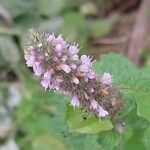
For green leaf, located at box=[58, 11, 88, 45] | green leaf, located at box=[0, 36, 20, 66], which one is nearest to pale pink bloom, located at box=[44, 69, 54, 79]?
green leaf, located at box=[0, 36, 20, 66]

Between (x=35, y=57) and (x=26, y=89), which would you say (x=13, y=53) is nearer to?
(x=26, y=89)

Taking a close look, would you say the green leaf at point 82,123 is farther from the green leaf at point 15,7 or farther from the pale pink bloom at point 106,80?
the green leaf at point 15,7

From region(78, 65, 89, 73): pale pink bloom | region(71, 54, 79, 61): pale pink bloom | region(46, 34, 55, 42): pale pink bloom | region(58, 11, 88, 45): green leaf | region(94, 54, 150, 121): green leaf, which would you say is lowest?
region(78, 65, 89, 73): pale pink bloom

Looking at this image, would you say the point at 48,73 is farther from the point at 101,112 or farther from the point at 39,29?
the point at 39,29

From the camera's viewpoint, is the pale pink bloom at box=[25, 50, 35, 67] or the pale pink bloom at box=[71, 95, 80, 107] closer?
the pale pink bloom at box=[25, 50, 35, 67]

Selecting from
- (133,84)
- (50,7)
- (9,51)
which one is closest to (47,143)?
(9,51)

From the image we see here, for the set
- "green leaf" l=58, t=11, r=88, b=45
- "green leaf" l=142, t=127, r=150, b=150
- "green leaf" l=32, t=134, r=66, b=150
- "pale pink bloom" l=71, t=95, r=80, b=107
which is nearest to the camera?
"pale pink bloom" l=71, t=95, r=80, b=107

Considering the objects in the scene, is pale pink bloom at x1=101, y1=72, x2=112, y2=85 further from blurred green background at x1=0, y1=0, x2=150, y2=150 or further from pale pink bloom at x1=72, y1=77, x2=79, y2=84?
blurred green background at x1=0, y1=0, x2=150, y2=150
